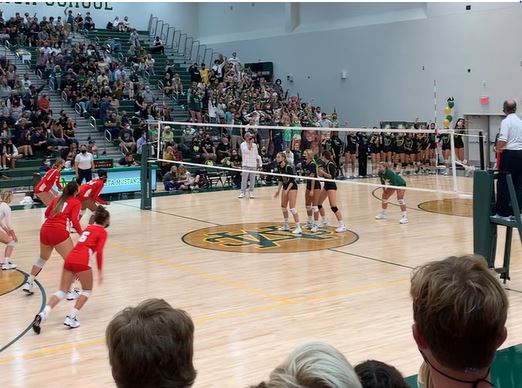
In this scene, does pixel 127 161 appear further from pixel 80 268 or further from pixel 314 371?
pixel 314 371

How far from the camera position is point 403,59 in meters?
30.9

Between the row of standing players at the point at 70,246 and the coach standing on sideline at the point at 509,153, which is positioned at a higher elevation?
the coach standing on sideline at the point at 509,153

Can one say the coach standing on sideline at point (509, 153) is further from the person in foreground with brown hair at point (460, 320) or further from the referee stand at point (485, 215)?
the person in foreground with brown hair at point (460, 320)

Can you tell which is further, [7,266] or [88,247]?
[7,266]

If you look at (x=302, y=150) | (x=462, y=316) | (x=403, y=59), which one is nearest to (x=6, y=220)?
Result: (x=462, y=316)

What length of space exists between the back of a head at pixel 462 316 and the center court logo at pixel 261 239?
35.3 ft

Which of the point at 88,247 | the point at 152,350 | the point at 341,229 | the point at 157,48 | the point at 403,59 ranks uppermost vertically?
the point at 157,48

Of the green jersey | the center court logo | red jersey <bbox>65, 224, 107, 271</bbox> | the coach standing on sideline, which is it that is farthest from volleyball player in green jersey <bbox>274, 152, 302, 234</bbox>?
red jersey <bbox>65, 224, 107, 271</bbox>

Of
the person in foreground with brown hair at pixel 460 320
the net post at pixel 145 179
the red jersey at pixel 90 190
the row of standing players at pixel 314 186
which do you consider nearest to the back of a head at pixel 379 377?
the person in foreground with brown hair at pixel 460 320

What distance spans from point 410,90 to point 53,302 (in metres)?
24.9

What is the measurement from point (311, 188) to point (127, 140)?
12536 millimetres

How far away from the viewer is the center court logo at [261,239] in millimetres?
13094

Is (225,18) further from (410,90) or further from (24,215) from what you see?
(24,215)

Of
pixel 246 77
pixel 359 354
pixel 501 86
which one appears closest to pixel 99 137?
pixel 246 77
